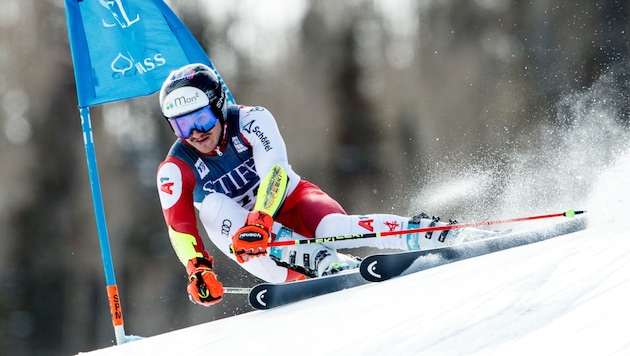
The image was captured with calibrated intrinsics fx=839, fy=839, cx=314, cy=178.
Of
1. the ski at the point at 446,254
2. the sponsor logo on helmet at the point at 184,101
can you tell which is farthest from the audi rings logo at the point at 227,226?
the ski at the point at 446,254

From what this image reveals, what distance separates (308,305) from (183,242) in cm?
96

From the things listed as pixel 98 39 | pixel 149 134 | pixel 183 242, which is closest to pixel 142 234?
pixel 149 134

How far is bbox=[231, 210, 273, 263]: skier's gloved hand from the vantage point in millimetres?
3709

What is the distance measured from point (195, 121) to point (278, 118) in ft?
39.6

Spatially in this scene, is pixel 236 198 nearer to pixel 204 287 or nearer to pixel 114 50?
pixel 204 287

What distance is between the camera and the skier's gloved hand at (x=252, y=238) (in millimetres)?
3709

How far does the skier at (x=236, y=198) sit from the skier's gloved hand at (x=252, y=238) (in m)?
0.02

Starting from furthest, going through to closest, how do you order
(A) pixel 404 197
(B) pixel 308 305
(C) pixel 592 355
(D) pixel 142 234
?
(D) pixel 142 234 < (A) pixel 404 197 < (B) pixel 308 305 < (C) pixel 592 355

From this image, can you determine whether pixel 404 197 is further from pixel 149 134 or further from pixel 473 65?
pixel 149 134

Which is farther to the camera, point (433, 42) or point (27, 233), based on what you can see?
point (27, 233)

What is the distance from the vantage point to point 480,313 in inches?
83.4

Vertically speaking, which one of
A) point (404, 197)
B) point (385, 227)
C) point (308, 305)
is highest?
point (404, 197)

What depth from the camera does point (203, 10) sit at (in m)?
17.9

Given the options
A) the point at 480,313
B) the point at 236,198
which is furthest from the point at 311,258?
the point at 480,313
